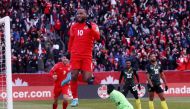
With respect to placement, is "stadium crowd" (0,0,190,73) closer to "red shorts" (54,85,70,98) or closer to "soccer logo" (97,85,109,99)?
"soccer logo" (97,85,109,99)

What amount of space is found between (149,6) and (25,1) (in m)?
8.87

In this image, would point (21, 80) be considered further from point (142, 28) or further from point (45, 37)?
point (142, 28)

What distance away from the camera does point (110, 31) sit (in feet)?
130

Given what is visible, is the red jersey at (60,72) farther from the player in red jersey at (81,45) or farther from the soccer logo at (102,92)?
the soccer logo at (102,92)

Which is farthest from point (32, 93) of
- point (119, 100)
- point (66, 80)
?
point (119, 100)

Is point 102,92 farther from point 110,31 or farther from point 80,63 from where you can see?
point 80,63

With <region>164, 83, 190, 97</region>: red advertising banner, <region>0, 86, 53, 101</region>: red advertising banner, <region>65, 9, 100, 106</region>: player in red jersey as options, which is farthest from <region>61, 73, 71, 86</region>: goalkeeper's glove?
<region>164, 83, 190, 97</region>: red advertising banner

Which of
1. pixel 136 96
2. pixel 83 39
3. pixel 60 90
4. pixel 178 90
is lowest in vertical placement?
pixel 178 90

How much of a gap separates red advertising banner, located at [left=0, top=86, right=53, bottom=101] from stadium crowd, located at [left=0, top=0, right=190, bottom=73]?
2.26m

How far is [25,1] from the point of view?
41.4 m

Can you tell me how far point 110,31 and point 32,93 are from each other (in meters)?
9.12

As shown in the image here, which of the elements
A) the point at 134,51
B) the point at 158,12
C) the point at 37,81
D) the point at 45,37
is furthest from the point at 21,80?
the point at 158,12

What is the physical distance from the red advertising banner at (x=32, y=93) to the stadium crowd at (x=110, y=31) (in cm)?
226

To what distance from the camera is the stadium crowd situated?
118ft
